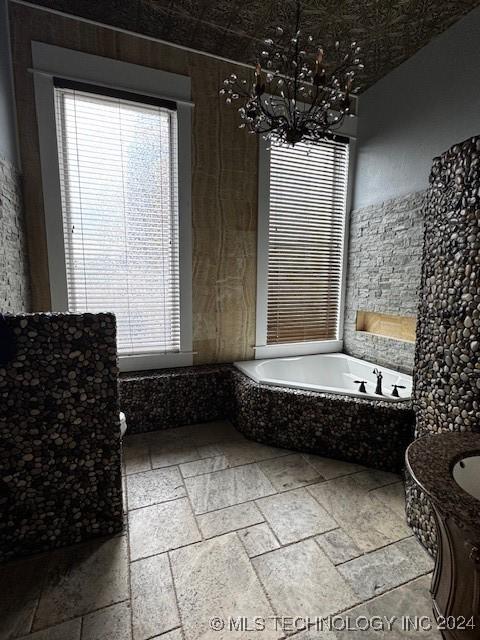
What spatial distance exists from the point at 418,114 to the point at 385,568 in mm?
3421

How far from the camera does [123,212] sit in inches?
113

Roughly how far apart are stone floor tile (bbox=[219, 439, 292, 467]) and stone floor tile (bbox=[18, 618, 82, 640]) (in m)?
1.30

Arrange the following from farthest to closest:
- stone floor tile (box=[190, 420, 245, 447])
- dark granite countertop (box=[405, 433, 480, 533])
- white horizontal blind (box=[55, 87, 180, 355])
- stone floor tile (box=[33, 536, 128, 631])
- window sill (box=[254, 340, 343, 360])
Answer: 1. window sill (box=[254, 340, 343, 360])
2. stone floor tile (box=[190, 420, 245, 447])
3. white horizontal blind (box=[55, 87, 180, 355])
4. stone floor tile (box=[33, 536, 128, 631])
5. dark granite countertop (box=[405, 433, 480, 533])

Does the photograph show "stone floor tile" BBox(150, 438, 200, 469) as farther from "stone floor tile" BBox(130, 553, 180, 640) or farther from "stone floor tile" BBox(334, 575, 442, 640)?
"stone floor tile" BBox(334, 575, 442, 640)

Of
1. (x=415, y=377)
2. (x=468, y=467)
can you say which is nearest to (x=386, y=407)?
(x=415, y=377)

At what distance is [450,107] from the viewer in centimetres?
253

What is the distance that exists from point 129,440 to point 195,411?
2.11 ft

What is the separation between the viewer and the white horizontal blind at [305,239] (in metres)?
3.41

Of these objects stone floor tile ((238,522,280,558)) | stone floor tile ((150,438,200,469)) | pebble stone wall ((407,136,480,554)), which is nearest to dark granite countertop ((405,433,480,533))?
pebble stone wall ((407,136,480,554))

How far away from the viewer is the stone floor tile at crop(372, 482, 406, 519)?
201 cm

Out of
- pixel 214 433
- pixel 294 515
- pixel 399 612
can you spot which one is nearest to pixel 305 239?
pixel 214 433

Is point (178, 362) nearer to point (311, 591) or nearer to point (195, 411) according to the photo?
point (195, 411)

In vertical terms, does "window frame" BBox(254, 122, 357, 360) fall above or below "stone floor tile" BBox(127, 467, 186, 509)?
above

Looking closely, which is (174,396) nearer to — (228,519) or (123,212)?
(228,519)
